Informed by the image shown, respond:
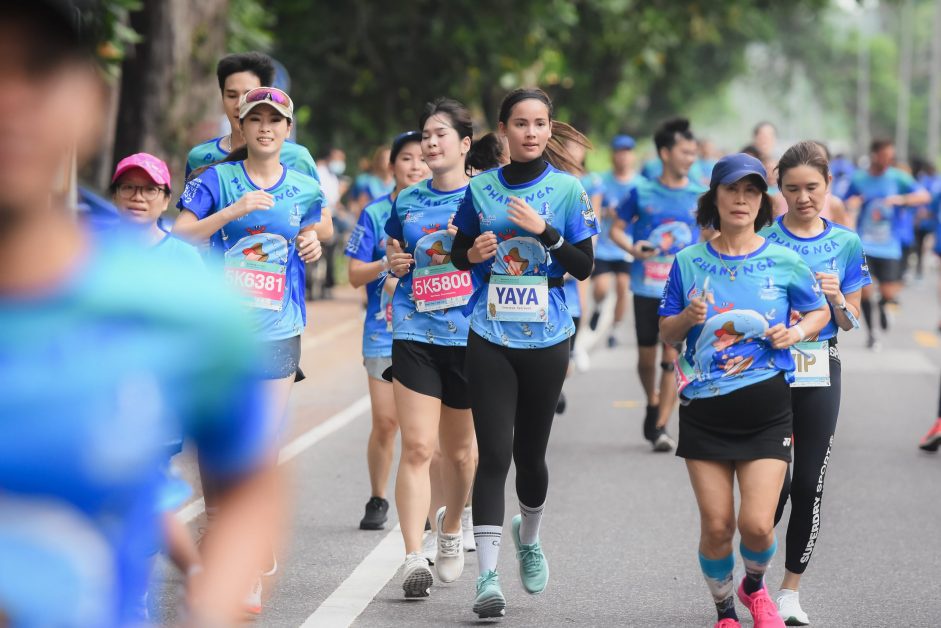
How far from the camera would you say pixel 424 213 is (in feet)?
21.9

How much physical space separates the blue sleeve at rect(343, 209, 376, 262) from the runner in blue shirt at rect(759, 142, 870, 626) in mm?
1958

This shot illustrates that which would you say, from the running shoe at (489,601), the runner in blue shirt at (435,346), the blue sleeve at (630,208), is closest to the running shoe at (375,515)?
the runner in blue shirt at (435,346)

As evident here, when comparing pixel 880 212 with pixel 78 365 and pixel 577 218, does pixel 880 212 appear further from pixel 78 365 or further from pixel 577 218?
pixel 78 365

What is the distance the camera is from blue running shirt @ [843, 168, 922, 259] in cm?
1741

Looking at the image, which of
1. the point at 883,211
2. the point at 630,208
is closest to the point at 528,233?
the point at 630,208

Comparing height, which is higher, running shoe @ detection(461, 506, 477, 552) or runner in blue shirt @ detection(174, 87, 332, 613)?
runner in blue shirt @ detection(174, 87, 332, 613)

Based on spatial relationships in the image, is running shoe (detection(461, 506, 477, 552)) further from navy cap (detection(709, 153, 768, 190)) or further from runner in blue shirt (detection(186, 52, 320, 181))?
navy cap (detection(709, 153, 768, 190))

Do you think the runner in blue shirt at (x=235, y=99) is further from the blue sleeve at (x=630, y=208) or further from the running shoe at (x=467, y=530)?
the blue sleeve at (x=630, y=208)

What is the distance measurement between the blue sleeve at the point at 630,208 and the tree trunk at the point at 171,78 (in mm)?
7162

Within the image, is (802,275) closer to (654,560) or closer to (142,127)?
(654,560)

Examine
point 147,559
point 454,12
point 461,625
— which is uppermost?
point 454,12

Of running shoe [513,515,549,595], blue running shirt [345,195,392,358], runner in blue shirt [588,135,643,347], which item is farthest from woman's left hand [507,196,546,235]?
runner in blue shirt [588,135,643,347]

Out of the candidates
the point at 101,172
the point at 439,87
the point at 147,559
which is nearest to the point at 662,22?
the point at 439,87

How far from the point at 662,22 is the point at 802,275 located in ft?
71.4
